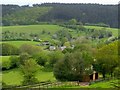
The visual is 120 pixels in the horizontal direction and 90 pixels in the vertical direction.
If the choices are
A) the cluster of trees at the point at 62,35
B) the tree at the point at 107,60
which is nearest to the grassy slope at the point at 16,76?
the tree at the point at 107,60

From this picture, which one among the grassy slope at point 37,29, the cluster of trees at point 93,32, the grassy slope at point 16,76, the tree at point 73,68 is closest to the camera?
the tree at point 73,68

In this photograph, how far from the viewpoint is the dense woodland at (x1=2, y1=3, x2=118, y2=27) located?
252 ft

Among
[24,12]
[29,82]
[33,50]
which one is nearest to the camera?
[29,82]

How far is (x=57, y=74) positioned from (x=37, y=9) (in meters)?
74.0

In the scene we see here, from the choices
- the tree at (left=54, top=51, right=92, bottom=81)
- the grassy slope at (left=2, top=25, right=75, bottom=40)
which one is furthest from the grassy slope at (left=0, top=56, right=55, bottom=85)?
the grassy slope at (left=2, top=25, right=75, bottom=40)

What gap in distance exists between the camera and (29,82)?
21312 mm

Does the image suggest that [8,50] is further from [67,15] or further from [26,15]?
[26,15]

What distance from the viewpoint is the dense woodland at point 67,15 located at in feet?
252

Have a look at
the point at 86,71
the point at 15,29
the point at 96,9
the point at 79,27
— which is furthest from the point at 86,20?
the point at 86,71

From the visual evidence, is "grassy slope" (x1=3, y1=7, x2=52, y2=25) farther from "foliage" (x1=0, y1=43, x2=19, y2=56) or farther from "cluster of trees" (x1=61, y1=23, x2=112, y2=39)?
"foliage" (x1=0, y1=43, x2=19, y2=56)

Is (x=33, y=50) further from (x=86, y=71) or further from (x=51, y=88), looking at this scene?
Result: (x=51, y=88)

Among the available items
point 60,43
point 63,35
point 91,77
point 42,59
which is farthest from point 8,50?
point 63,35

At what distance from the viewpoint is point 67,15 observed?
84.0m

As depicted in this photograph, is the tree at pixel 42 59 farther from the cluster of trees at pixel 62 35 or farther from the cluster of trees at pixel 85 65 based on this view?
the cluster of trees at pixel 62 35
